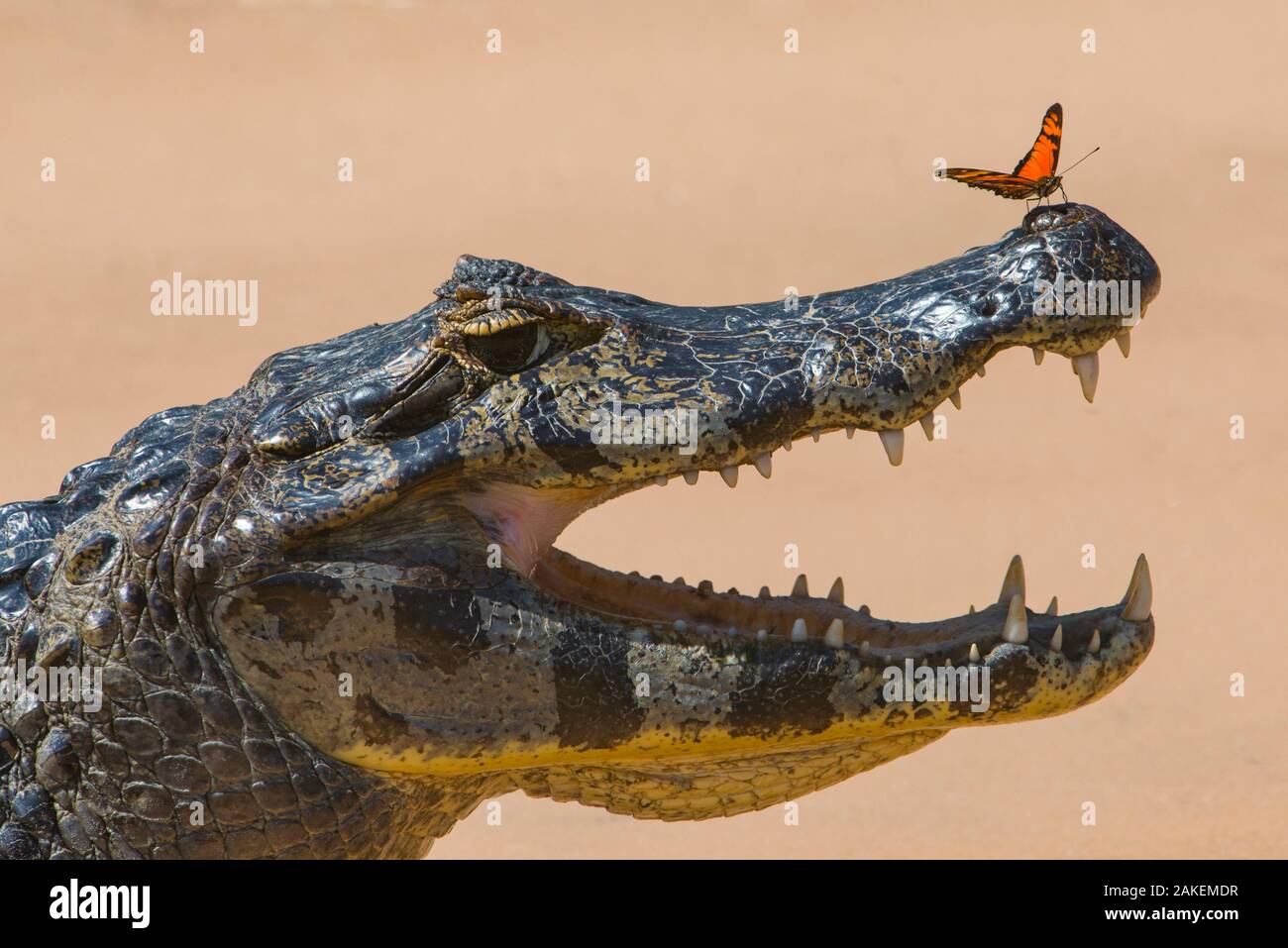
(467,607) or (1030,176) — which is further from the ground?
(1030,176)

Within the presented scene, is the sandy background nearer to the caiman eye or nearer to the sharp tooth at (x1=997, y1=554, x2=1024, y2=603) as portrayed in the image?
the sharp tooth at (x1=997, y1=554, x2=1024, y2=603)

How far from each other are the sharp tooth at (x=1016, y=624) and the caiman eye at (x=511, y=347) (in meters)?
1.35

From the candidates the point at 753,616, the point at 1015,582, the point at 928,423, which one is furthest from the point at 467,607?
the point at 1015,582

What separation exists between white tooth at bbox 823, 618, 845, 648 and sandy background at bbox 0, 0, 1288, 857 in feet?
11.6

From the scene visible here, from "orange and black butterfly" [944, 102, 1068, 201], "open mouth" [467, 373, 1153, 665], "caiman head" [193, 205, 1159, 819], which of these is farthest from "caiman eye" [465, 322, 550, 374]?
"orange and black butterfly" [944, 102, 1068, 201]

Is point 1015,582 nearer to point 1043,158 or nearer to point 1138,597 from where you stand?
point 1138,597

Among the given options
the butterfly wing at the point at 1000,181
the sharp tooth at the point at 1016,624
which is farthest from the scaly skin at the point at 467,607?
the butterfly wing at the point at 1000,181

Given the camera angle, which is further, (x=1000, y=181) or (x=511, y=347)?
(x=1000, y=181)

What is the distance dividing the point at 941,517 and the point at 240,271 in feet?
23.2

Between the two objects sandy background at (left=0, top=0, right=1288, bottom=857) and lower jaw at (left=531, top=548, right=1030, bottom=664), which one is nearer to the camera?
lower jaw at (left=531, top=548, right=1030, bottom=664)

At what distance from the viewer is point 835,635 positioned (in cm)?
412

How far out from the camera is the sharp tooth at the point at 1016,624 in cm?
412

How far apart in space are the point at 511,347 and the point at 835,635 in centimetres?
109

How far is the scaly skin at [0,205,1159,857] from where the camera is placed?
3.88m
